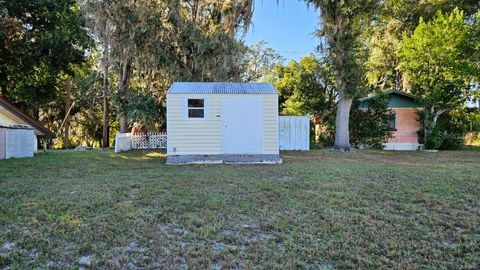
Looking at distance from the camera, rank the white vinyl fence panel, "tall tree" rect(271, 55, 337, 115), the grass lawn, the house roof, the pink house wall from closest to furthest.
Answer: the grass lawn
the house roof
the white vinyl fence panel
the pink house wall
"tall tree" rect(271, 55, 337, 115)

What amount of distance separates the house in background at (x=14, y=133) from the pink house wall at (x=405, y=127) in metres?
15.6

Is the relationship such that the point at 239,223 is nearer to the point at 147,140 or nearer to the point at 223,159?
the point at 223,159

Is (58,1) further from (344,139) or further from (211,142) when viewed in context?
(344,139)

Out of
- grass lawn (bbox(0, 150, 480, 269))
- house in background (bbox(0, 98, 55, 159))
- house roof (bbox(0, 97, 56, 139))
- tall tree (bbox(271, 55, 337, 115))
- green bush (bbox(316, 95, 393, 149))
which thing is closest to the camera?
grass lawn (bbox(0, 150, 480, 269))

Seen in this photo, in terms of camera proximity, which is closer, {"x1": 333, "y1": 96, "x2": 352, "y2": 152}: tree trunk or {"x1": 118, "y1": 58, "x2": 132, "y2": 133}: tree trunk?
{"x1": 333, "y1": 96, "x2": 352, "y2": 152}: tree trunk

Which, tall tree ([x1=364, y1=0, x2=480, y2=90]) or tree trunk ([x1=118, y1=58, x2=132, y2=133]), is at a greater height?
tall tree ([x1=364, y1=0, x2=480, y2=90])

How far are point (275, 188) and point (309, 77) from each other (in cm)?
1573

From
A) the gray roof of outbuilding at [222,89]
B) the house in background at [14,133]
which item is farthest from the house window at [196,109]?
the house in background at [14,133]

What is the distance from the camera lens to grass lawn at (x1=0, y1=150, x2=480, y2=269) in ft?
8.97

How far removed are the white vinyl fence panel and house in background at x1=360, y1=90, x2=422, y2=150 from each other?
16.6 ft

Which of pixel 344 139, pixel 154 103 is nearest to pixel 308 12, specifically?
pixel 344 139

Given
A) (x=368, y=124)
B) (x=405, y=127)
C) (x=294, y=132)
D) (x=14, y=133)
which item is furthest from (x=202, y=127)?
(x=405, y=127)

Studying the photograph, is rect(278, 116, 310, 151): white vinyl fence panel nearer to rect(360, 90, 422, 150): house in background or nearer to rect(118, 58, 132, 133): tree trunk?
rect(360, 90, 422, 150): house in background

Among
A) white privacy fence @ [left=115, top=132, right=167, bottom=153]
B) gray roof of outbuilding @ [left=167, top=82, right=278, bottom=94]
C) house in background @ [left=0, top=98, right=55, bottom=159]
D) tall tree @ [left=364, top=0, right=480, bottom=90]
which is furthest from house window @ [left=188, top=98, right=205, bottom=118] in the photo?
tall tree @ [left=364, top=0, right=480, bottom=90]
